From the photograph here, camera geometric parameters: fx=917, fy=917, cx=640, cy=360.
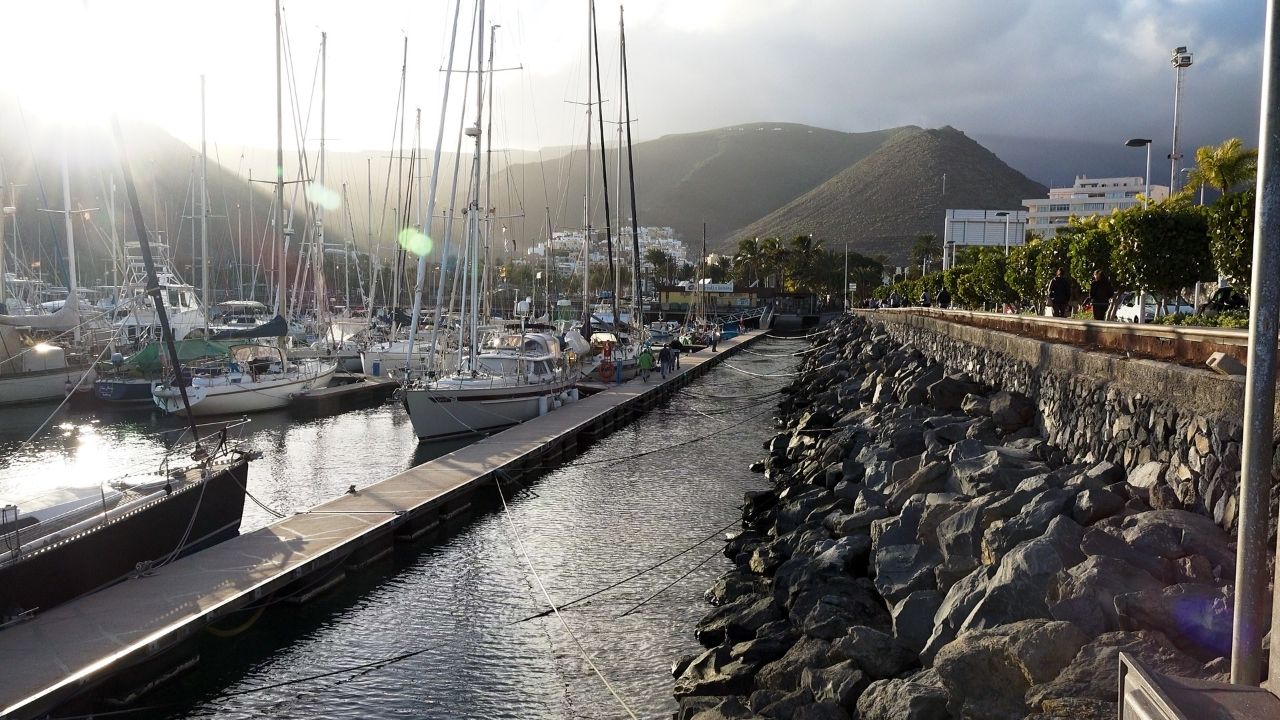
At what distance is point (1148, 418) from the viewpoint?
10.2 meters

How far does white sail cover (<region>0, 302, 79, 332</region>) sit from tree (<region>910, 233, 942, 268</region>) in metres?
84.6

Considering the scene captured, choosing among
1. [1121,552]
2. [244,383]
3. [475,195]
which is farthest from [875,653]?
[244,383]

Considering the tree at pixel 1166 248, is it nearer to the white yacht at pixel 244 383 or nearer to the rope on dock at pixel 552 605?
the rope on dock at pixel 552 605

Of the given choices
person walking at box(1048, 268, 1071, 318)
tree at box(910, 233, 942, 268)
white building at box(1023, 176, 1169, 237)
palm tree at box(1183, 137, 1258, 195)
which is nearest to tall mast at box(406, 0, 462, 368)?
person walking at box(1048, 268, 1071, 318)

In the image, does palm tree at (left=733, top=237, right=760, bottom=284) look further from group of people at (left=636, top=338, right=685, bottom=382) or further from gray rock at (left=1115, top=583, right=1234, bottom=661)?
gray rock at (left=1115, top=583, right=1234, bottom=661)

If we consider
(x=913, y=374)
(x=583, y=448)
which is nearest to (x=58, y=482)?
(x=583, y=448)

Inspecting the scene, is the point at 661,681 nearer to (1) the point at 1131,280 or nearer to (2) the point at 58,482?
(1) the point at 1131,280

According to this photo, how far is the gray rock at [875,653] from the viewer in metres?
8.74

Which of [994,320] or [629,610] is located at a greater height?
[994,320]

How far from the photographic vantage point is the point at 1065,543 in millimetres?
8250

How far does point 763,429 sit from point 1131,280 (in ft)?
46.9

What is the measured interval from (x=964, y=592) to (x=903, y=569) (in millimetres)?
1816

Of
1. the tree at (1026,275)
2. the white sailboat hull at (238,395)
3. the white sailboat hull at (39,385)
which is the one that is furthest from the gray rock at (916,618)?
the white sailboat hull at (39,385)

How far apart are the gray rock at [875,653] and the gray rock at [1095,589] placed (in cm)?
167
